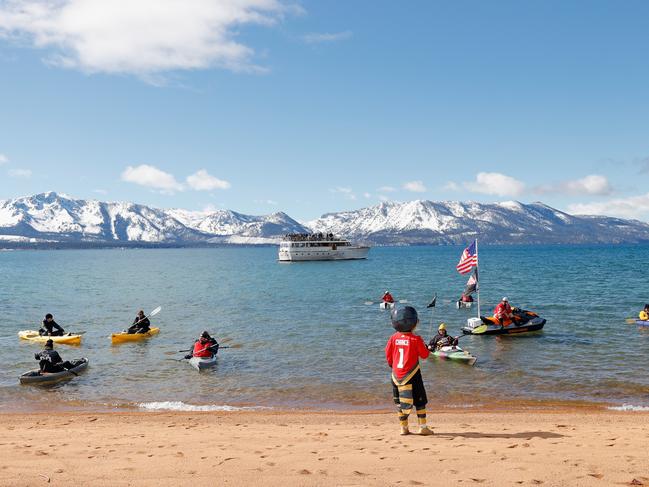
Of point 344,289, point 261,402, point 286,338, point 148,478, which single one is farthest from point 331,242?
point 148,478

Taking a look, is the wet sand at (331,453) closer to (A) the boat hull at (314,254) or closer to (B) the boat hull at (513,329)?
(B) the boat hull at (513,329)

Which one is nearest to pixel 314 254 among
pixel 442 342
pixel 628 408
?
pixel 442 342

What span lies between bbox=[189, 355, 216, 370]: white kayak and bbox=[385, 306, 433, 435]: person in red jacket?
47.1 ft

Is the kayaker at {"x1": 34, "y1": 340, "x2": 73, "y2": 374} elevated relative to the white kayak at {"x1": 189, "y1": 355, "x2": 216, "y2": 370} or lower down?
elevated

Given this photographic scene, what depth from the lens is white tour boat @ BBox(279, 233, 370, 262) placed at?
15038cm

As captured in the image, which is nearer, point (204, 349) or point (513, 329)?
point (204, 349)

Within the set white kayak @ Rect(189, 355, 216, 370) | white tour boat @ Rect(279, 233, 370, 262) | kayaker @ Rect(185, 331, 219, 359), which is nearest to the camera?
white kayak @ Rect(189, 355, 216, 370)

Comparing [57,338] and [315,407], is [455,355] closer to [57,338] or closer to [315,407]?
[315,407]

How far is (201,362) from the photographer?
78.1 ft

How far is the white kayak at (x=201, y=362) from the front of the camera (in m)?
23.8

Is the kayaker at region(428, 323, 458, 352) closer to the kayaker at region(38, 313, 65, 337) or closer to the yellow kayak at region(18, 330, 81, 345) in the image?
the yellow kayak at region(18, 330, 81, 345)

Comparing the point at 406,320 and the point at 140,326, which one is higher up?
the point at 406,320

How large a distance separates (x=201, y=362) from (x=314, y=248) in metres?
126

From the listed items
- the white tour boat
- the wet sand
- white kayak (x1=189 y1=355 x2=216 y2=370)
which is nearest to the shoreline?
the wet sand
